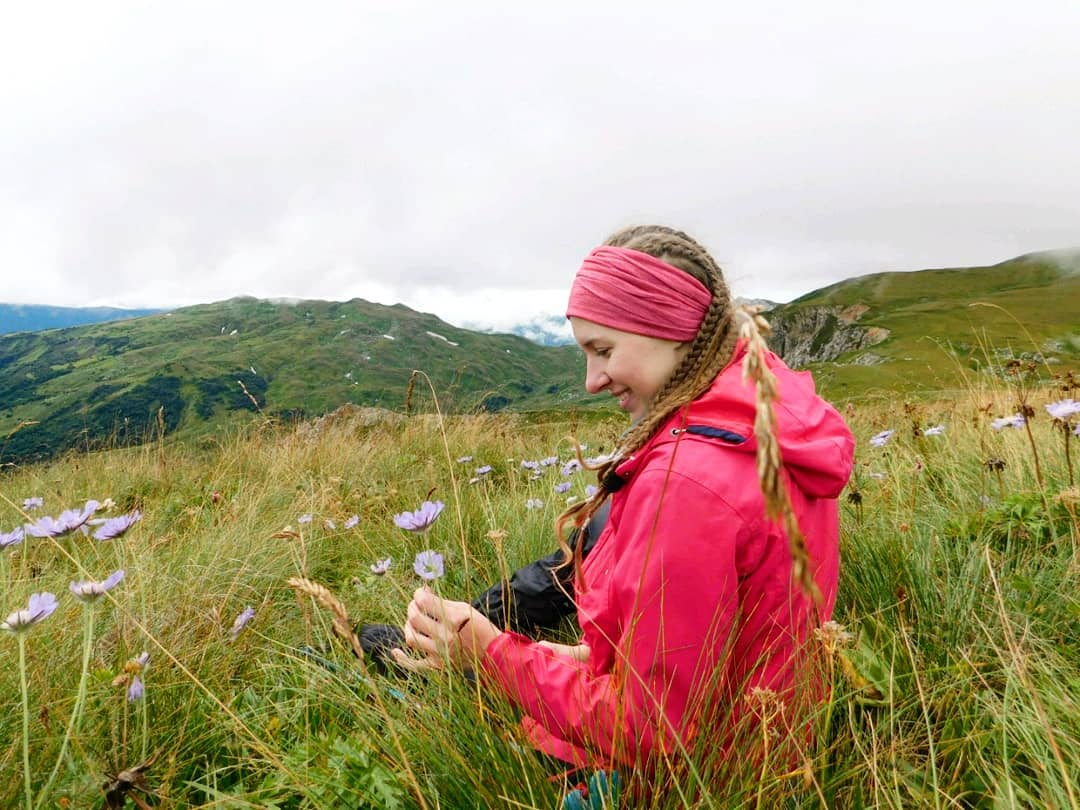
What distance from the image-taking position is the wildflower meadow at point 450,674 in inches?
56.2

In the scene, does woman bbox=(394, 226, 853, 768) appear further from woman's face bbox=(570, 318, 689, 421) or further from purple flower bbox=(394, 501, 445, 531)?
purple flower bbox=(394, 501, 445, 531)

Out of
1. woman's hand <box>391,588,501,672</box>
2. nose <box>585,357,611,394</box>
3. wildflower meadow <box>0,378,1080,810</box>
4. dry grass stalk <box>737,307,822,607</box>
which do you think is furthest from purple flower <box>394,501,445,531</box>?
dry grass stalk <box>737,307,822,607</box>

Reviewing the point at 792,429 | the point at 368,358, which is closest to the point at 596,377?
the point at 792,429

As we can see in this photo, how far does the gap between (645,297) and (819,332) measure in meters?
134

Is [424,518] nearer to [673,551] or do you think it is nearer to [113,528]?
[673,551]

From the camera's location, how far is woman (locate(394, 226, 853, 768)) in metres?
1.51

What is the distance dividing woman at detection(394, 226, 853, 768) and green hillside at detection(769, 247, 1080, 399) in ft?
186

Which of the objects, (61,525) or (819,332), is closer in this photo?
(61,525)

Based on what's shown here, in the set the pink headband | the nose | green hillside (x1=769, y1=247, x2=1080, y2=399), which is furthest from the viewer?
green hillside (x1=769, y1=247, x2=1080, y2=399)

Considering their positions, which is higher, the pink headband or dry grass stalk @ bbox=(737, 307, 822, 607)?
the pink headband

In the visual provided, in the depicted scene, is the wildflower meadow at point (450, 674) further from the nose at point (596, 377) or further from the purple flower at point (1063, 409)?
the nose at point (596, 377)

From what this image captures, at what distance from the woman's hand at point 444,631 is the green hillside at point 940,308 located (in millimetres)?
57116

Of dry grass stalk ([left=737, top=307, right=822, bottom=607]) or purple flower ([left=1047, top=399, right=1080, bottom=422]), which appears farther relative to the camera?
purple flower ([left=1047, top=399, right=1080, bottom=422])

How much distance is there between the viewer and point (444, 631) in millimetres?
1797
